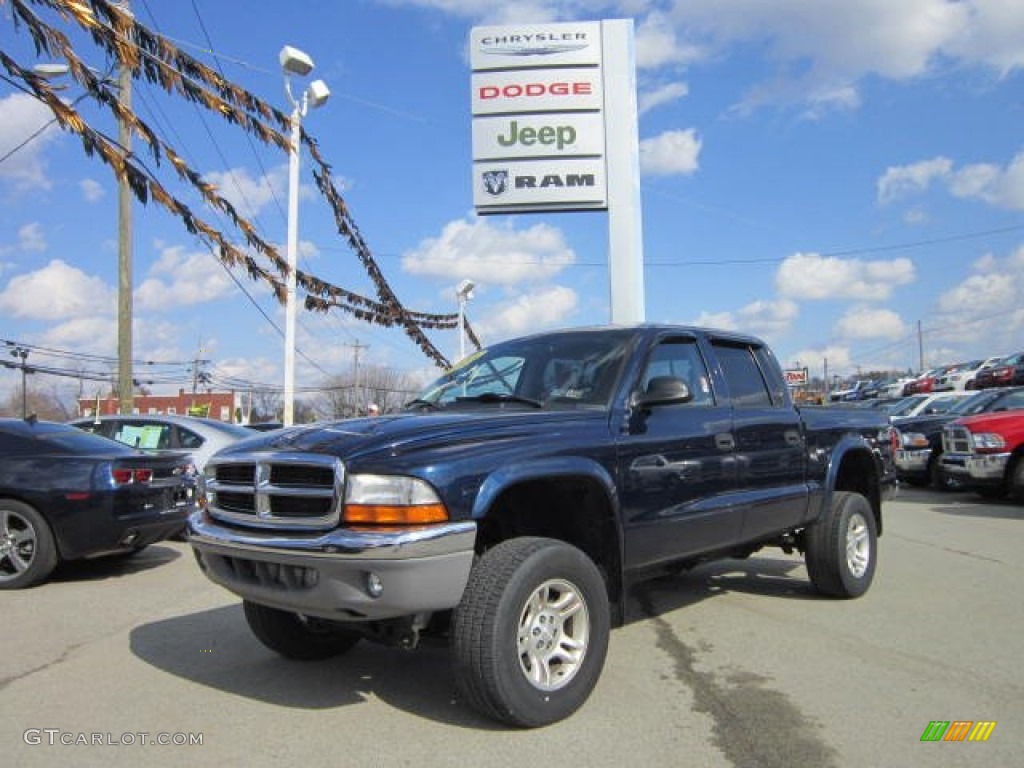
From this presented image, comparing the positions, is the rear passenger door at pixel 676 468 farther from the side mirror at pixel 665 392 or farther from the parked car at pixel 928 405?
the parked car at pixel 928 405

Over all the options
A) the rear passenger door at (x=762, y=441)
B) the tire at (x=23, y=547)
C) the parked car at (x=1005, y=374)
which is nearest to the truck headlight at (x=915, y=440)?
the rear passenger door at (x=762, y=441)

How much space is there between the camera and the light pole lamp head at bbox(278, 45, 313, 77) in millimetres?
14148

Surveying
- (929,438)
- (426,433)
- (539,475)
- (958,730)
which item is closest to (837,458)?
(958,730)

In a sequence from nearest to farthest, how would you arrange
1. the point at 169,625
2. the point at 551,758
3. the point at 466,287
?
the point at 551,758 → the point at 169,625 → the point at 466,287

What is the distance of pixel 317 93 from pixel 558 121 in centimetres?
462

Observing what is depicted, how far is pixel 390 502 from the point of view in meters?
3.58

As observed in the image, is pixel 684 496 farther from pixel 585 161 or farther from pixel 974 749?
pixel 585 161

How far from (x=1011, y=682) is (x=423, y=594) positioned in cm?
317

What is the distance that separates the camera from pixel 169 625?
593 centimetres

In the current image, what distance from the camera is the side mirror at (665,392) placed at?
177 inches

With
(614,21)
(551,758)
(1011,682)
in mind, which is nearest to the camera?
(551,758)

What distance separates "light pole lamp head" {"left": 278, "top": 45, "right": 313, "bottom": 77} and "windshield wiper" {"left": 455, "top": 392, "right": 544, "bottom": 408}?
1119 cm

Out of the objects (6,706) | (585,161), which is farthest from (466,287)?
(6,706)

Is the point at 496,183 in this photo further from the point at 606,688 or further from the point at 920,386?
the point at 920,386
